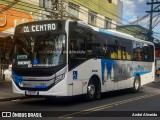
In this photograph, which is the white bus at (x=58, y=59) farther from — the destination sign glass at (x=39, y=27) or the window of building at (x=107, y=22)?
the window of building at (x=107, y=22)

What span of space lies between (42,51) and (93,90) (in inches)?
132

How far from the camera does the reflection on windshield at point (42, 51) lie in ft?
45.9

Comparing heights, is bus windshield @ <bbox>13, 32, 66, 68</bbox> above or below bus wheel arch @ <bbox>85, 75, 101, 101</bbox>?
above

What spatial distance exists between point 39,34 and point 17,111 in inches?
141

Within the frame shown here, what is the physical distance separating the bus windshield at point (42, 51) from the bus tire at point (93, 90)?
2472mm

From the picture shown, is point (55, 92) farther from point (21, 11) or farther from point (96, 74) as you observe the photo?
point (21, 11)

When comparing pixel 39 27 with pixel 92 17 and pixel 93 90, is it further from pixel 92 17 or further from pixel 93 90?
pixel 92 17

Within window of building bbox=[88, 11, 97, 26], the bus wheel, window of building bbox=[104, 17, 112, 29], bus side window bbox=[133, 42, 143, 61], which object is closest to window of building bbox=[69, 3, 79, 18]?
window of building bbox=[88, 11, 97, 26]

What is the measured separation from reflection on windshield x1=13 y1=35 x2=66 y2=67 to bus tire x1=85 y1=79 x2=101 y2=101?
8.11 feet

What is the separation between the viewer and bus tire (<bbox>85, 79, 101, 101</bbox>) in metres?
15.9

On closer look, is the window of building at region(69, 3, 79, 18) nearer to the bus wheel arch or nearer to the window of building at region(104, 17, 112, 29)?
the window of building at region(104, 17, 112, 29)

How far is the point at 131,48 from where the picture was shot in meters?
21.1

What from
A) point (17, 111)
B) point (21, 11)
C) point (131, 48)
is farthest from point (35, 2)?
point (17, 111)

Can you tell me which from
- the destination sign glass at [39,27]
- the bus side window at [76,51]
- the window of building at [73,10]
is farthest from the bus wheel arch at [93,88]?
the window of building at [73,10]
